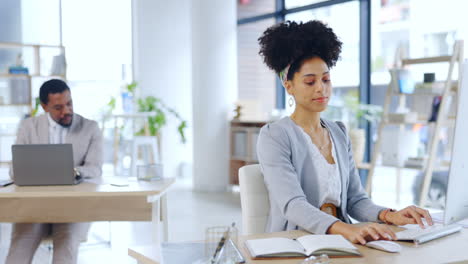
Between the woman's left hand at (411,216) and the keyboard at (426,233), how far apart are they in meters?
0.04

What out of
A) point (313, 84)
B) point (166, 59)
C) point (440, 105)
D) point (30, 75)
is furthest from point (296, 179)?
point (166, 59)

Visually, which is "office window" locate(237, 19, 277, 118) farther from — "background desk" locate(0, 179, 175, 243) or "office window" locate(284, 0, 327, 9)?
"background desk" locate(0, 179, 175, 243)

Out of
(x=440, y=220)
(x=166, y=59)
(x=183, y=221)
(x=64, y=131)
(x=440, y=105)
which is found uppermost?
(x=166, y=59)

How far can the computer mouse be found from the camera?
5.18 feet

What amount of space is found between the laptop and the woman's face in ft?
4.68

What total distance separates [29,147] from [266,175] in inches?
59.6

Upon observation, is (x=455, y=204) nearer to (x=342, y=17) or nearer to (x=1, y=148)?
(x=342, y=17)

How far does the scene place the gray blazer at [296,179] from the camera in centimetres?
198

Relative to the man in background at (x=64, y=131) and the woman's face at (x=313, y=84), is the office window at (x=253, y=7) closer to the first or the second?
the man in background at (x=64, y=131)

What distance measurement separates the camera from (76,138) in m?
3.60

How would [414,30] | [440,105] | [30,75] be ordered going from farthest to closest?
[30,75] < [414,30] < [440,105]

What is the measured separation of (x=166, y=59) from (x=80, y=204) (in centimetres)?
596

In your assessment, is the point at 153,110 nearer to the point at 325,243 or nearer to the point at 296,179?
the point at 296,179

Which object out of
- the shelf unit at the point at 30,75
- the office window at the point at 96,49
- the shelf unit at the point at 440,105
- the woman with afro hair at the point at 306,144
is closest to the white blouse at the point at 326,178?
the woman with afro hair at the point at 306,144
